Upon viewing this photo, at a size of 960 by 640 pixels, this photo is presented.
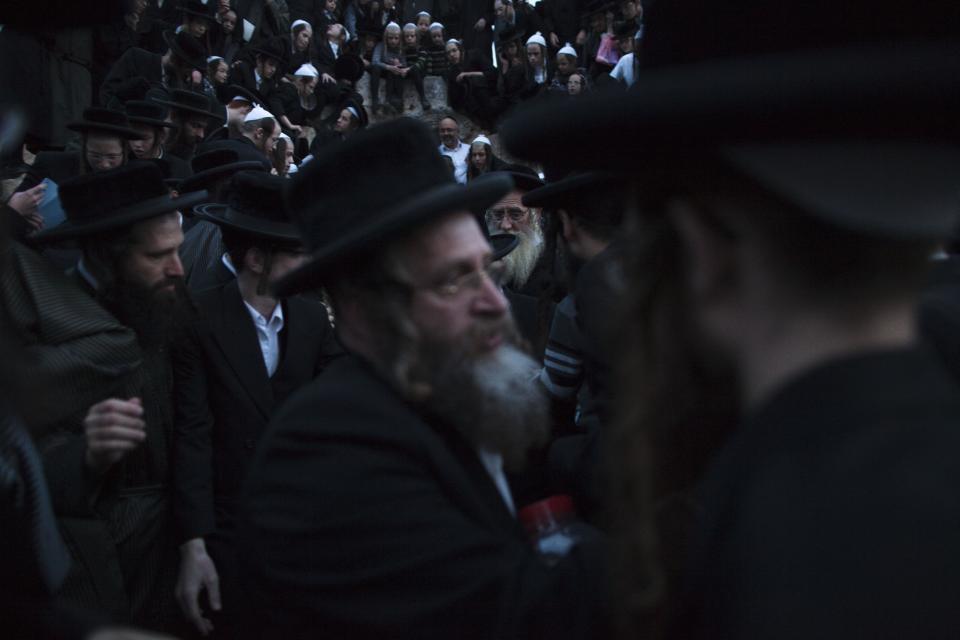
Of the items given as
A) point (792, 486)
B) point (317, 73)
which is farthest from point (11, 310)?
point (317, 73)

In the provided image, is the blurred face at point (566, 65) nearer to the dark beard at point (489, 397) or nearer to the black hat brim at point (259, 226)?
the black hat brim at point (259, 226)

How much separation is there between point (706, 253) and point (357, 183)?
1.24 meters

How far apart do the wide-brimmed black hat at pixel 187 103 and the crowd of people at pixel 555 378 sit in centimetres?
426

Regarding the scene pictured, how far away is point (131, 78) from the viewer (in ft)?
33.1

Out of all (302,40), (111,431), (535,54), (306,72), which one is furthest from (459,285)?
(535,54)

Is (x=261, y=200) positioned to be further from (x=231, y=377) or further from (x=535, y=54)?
(x=535, y=54)

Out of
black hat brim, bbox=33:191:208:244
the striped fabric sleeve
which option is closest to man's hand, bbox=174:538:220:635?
black hat brim, bbox=33:191:208:244

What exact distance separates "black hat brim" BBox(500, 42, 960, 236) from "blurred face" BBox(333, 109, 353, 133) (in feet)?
44.9

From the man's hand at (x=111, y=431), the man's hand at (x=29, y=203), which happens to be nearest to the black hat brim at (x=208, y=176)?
the man's hand at (x=29, y=203)

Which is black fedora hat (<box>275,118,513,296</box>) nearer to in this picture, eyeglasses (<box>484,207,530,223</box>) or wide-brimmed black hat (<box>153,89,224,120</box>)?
eyeglasses (<box>484,207,530,223</box>)

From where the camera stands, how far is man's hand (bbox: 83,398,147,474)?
3004mm

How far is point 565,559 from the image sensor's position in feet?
5.26

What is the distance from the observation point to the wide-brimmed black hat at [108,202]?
3592mm

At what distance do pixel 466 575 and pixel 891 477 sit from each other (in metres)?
0.91
